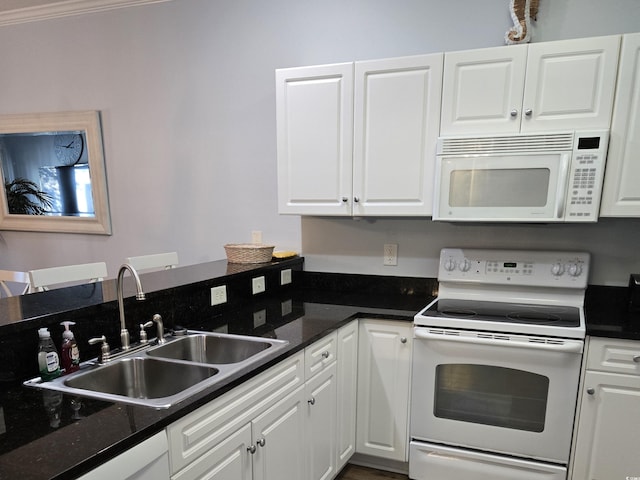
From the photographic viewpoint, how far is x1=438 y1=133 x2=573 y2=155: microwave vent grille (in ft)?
6.01

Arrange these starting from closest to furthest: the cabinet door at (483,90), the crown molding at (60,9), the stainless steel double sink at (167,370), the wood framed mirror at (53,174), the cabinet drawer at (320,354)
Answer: the stainless steel double sink at (167,370), the cabinet drawer at (320,354), the cabinet door at (483,90), the crown molding at (60,9), the wood framed mirror at (53,174)

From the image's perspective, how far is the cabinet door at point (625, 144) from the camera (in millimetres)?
1744

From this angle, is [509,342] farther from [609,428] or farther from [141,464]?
[141,464]

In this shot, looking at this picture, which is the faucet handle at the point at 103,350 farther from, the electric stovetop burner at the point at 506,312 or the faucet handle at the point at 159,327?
the electric stovetop burner at the point at 506,312

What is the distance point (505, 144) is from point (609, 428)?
1.36 meters

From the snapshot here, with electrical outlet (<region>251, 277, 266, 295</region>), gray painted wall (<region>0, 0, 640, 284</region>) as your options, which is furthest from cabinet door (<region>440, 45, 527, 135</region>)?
electrical outlet (<region>251, 277, 266, 295</region>)

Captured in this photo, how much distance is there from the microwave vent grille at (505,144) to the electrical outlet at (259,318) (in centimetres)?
119

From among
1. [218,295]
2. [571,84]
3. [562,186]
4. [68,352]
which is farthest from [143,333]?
[571,84]

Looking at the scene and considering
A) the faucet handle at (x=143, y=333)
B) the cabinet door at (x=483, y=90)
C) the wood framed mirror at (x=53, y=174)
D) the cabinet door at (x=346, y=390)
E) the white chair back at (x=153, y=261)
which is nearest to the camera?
the faucet handle at (x=143, y=333)

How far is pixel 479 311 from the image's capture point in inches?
81.0

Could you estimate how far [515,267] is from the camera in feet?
7.17

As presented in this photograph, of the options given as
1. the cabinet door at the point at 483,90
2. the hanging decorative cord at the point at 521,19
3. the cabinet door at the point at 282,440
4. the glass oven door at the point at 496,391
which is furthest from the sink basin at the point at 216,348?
the hanging decorative cord at the point at 521,19

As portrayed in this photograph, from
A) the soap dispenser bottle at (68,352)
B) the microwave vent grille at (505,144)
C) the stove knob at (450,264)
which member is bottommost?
the soap dispenser bottle at (68,352)

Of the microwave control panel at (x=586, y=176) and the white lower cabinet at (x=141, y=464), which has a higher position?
the microwave control panel at (x=586, y=176)
